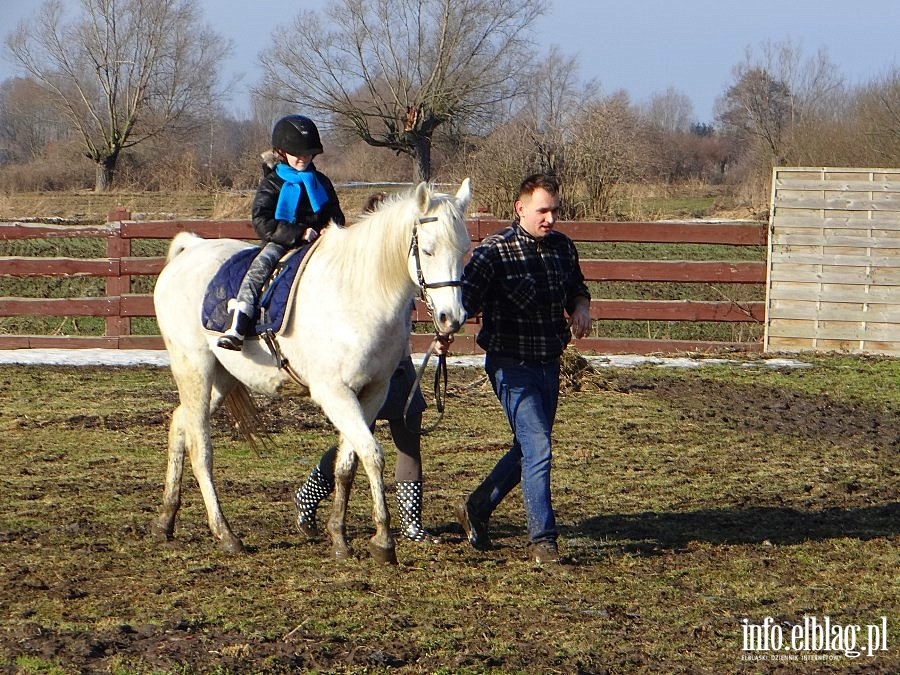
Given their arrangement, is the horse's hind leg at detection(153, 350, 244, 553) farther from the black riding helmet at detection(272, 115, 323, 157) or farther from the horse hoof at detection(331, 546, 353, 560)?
the black riding helmet at detection(272, 115, 323, 157)

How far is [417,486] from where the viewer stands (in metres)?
5.68

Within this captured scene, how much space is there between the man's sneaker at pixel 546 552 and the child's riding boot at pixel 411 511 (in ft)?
2.24

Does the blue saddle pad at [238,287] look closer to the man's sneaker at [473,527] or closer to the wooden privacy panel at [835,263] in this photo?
the man's sneaker at [473,527]

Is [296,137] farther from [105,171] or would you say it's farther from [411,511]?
[105,171]

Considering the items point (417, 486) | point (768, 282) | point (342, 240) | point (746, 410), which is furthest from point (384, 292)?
point (768, 282)

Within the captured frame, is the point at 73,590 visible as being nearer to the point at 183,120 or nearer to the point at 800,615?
the point at 800,615

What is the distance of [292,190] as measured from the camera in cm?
557

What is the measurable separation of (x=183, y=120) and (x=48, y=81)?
563 centimetres

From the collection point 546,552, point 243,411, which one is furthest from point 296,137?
point 546,552

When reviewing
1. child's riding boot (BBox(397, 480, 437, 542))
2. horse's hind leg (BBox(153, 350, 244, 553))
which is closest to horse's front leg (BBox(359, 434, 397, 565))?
child's riding boot (BBox(397, 480, 437, 542))

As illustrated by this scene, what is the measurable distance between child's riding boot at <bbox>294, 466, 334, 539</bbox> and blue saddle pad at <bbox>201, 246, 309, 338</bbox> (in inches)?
33.3

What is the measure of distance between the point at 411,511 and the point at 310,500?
1.74 feet

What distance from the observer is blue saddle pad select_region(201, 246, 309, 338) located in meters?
5.32

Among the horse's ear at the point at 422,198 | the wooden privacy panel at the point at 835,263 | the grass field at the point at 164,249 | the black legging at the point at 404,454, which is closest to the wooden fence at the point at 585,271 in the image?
the wooden privacy panel at the point at 835,263
